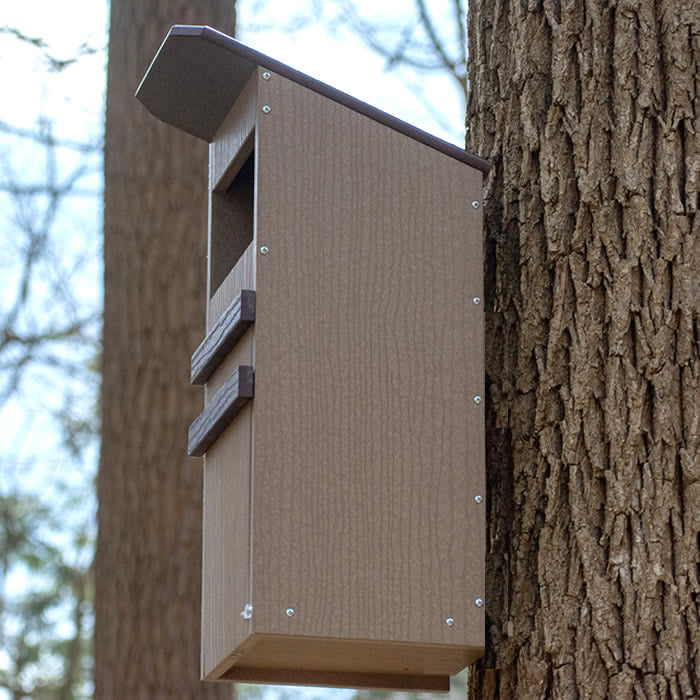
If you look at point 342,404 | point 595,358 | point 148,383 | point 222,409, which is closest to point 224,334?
point 222,409

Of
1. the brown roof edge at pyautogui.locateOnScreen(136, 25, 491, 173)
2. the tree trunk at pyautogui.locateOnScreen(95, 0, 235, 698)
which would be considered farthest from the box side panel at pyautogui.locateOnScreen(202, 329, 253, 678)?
the tree trunk at pyautogui.locateOnScreen(95, 0, 235, 698)

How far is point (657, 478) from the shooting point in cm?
195

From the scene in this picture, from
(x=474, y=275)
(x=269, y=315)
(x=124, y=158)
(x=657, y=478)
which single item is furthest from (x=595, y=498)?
(x=124, y=158)

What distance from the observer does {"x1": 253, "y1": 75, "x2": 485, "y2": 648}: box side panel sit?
6.11ft

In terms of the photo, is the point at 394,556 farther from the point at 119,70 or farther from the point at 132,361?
the point at 119,70

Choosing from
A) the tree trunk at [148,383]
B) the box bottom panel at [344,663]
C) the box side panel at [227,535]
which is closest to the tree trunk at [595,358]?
the box bottom panel at [344,663]

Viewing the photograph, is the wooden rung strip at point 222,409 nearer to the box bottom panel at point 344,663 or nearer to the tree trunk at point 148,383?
the box bottom panel at point 344,663

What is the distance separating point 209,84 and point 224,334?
18.8 inches

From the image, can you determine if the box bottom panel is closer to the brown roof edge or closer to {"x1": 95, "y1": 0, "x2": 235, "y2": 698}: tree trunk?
the brown roof edge

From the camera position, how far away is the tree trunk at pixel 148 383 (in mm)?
3980

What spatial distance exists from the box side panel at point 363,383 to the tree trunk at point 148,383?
221cm

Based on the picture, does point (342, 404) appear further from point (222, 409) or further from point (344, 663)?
point (344, 663)

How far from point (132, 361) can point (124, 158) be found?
0.73 m

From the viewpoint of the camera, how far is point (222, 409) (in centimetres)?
197
